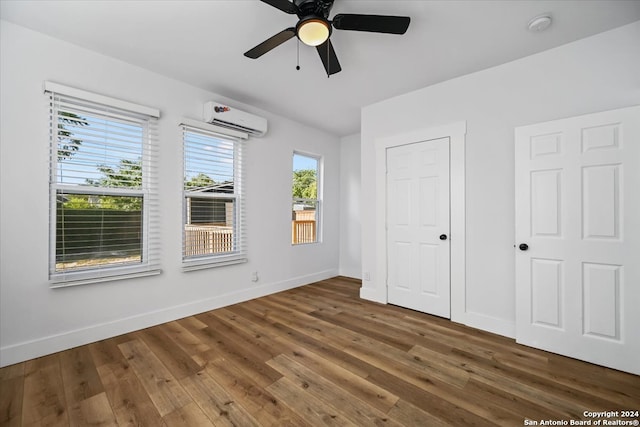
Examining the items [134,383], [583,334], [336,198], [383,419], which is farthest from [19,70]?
[583,334]

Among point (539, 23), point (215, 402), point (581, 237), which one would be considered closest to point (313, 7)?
point (539, 23)

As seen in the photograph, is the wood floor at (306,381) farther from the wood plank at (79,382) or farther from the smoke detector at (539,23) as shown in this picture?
the smoke detector at (539,23)

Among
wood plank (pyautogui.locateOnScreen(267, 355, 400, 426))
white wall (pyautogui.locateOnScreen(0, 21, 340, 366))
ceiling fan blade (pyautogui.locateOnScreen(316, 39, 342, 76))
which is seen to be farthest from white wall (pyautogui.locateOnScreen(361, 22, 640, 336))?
white wall (pyautogui.locateOnScreen(0, 21, 340, 366))

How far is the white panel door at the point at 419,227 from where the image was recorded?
3.11m

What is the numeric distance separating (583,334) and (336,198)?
12.4 feet

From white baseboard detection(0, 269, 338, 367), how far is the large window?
1.08 m

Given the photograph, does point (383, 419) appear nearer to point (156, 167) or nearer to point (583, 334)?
point (583, 334)

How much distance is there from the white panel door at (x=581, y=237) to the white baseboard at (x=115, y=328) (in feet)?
10.4

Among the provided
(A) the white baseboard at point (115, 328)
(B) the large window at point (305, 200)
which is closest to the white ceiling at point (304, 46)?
(B) the large window at point (305, 200)

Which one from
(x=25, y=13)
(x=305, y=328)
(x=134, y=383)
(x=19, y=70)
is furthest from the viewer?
(x=305, y=328)

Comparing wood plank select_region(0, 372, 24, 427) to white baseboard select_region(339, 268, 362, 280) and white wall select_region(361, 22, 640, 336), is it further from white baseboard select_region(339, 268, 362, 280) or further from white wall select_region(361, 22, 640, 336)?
white baseboard select_region(339, 268, 362, 280)

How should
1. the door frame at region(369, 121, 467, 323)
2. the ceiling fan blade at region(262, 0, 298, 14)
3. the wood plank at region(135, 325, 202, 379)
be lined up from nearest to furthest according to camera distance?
1. the ceiling fan blade at region(262, 0, 298, 14)
2. the wood plank at region(135, 325, 202, 379)
3. the door frame at region(369, 121, 467, 323)

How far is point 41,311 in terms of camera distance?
7.45 feet

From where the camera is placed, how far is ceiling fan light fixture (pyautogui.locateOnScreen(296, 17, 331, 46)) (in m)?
1.75
